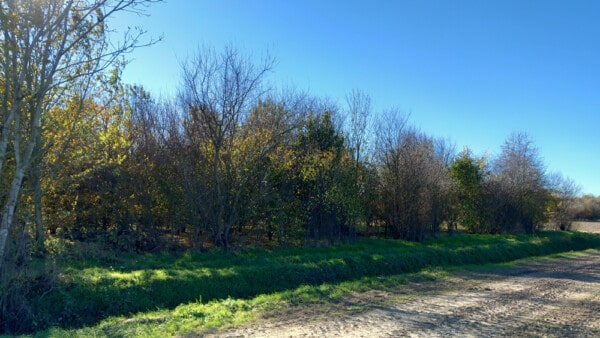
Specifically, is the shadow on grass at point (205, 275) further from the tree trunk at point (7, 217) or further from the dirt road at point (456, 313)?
the dirt road at point (456, 313)

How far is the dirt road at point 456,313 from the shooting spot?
739cm

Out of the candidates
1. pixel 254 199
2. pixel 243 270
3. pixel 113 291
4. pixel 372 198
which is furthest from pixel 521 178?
→ pixel 113 291

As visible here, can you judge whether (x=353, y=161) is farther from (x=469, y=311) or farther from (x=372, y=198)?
(x=469, y=311)

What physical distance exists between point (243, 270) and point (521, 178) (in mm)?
30568

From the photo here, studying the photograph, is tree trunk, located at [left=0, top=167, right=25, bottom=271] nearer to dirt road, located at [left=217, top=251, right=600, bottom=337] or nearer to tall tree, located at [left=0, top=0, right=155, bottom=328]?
tall tree, located at [left=0, top=0, right=155, bottom=328]

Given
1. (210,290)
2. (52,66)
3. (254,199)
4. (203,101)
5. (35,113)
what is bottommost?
(210,290)

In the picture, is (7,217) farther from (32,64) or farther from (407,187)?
(407,187)

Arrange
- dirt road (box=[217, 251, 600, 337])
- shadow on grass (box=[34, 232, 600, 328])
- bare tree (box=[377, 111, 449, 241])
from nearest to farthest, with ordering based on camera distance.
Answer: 1. dirt road (box=[217, 251, 600, 337])
2. shadow on grass (box=[34, 232, 600, 328])
3. bare tree (box=[377, 111, 449, 241])

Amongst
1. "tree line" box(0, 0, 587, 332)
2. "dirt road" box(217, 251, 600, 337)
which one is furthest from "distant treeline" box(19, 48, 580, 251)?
"dirt road" box(217, 251, 600, 337)

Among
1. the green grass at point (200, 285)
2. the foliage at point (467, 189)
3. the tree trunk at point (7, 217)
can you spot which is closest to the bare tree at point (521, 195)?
the foliage at point (467, 189)

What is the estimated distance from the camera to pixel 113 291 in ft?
34.1

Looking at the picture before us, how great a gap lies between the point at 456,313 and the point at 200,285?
21.4 ft

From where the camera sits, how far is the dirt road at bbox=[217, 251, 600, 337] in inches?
291

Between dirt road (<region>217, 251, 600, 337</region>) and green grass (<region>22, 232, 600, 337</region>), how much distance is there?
835 mm
